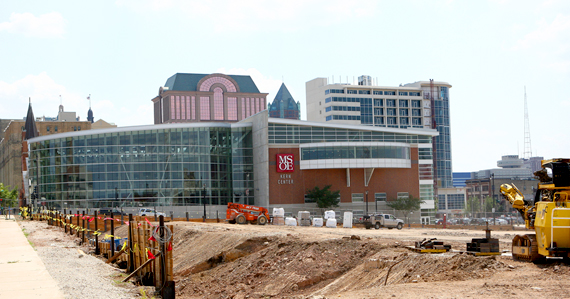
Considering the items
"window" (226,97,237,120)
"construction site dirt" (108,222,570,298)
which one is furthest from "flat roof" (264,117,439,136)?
"window" (226,97,237,120)

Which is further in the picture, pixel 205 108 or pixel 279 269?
pixel 205 108

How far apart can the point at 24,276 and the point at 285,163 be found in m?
64.7

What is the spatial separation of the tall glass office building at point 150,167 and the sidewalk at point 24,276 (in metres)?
55.1

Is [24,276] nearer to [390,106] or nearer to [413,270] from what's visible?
[413,270]

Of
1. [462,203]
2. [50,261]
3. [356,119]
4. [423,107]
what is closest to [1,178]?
[356,119]

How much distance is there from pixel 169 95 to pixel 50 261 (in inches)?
6778

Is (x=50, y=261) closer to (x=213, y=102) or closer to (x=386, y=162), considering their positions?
(x=386, y=162)

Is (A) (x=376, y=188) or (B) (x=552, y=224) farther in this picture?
(A) (x=376, y=188)

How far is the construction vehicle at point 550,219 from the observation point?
690 inches

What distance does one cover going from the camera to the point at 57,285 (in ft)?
55.9

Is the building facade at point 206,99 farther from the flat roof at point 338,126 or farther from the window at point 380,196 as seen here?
the window at point 380,196

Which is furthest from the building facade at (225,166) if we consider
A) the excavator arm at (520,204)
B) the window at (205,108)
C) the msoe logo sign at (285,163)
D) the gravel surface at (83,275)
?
the window at (205,108)

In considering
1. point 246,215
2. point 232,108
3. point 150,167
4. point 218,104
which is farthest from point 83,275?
point 218,104

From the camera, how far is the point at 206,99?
193500 mm
